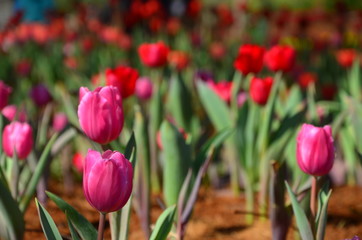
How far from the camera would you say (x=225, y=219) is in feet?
7.32

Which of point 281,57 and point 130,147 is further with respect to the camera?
point 281,57

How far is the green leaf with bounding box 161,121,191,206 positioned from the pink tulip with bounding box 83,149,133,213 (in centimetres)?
69

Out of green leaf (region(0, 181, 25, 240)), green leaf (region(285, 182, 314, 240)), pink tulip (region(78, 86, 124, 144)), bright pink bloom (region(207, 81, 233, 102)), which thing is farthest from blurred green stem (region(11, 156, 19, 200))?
bright pink bloom (region(207, 81, 233, 102))

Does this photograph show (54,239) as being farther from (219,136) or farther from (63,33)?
(63,33)

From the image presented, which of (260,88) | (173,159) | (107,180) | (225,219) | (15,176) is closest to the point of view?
(107,180)

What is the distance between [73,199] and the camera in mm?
2520

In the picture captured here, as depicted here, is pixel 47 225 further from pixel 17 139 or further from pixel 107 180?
pixel 17 139

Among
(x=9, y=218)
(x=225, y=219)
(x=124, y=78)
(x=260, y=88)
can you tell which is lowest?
(x=225, y=219)

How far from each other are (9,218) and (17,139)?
0.22m

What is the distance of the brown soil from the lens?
204 centimetres

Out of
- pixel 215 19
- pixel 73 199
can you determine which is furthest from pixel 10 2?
pixel 73 199

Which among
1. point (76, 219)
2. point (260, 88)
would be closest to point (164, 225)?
point (76, 219)

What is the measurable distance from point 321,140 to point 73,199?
1.45 m

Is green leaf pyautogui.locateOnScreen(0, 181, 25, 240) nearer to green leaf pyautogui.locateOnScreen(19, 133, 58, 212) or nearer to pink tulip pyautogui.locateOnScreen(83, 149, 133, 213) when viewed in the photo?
green leaf pyautogui.locateOnScreen(19, 133, 58, 212)
